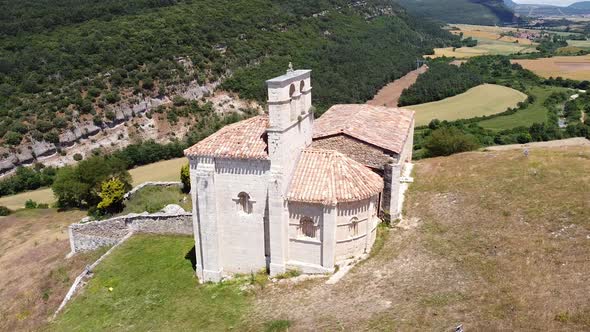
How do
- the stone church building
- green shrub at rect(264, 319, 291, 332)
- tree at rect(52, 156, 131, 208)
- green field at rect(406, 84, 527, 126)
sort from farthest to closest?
green field at rect(406, 84, 527, 126)
tree at rect(52, 156, 131, 208)
the stone church building
green shrub at rect(264, 319, 291, 332)

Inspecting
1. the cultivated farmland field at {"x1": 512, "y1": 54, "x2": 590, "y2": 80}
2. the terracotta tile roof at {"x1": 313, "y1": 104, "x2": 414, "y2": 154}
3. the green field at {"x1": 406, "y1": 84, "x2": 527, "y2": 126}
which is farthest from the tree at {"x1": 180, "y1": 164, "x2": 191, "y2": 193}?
the cultivated farmland field at {"x1": 512, "y1": 54, "x2": 590, "y2": 80}

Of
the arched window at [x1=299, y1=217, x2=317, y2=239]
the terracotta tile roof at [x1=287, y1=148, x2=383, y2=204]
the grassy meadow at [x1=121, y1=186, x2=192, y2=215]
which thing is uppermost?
the terracotta tile roof at [x1=287, y1=148, x2=383, y2=204]

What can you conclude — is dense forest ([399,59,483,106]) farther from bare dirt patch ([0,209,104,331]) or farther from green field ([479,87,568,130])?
bare dirt patch ([0,209,104,331])

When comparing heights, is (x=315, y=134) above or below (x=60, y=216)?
above

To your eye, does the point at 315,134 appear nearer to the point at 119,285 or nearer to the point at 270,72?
the point at 119,285

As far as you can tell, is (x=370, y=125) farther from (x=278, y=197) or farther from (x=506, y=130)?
(x=506, y=130)

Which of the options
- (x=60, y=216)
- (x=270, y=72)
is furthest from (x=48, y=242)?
(x=270, y=72)
